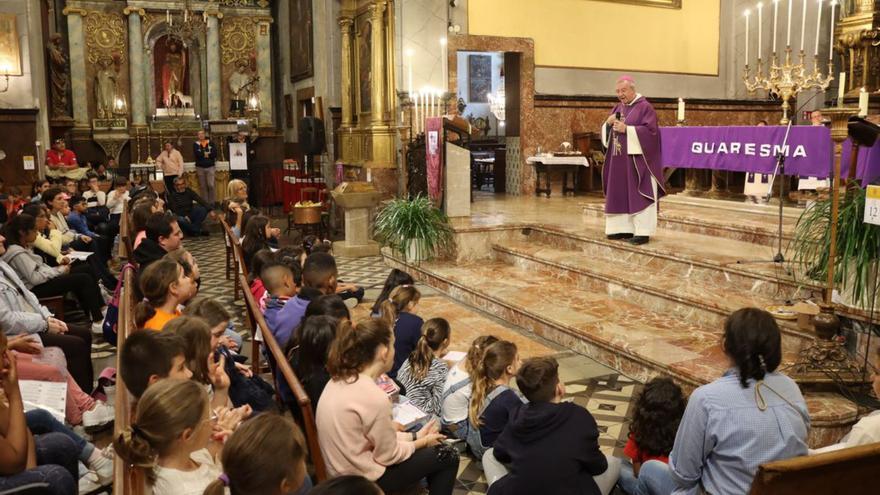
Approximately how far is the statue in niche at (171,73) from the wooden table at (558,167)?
10193 mm

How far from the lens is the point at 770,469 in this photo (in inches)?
85.8

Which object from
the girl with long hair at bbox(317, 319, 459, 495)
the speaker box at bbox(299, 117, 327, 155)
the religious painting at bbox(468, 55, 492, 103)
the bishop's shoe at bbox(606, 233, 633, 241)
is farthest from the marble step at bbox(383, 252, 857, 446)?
the religious painting at bbox(468, 55, 492, 103)

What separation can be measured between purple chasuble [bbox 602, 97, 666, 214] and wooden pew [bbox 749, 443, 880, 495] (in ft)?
18.7

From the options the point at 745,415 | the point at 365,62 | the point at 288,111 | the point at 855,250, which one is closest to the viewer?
the point at 745,415

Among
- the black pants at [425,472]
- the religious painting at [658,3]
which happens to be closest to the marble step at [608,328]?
the black pants at [425,472]

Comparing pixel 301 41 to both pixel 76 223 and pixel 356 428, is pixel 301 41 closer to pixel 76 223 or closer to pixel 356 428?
pixel 76 223

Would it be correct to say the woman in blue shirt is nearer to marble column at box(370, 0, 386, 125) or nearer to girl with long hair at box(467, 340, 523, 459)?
girl with long hair at box(467, 340, 523, 459)

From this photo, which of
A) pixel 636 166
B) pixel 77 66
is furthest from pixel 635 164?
pixel 77 66

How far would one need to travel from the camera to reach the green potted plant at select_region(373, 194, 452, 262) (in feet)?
30.0

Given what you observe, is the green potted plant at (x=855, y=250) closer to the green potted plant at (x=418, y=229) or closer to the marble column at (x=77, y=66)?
the green potted plant at (x=418, y=229)

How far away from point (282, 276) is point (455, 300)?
327 cm

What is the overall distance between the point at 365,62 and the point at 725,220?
24.0 ft

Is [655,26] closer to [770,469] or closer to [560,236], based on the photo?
[560,236]

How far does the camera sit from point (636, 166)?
25.9ft
